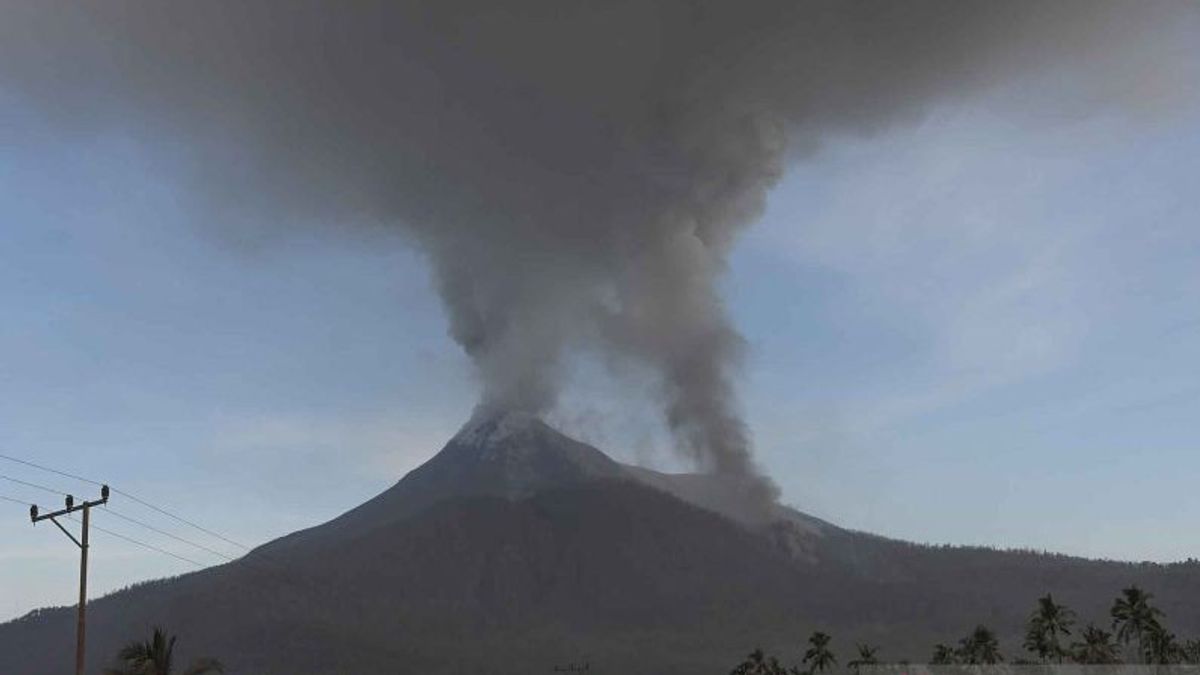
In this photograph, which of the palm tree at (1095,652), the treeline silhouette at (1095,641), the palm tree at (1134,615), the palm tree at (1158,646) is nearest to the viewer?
the palm tree at (1158,646)

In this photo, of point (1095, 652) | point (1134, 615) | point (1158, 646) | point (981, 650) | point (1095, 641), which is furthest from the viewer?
point (981, 650)

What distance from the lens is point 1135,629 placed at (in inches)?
5098

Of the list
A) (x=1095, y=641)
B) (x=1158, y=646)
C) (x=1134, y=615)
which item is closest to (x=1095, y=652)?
(x=1095, y=641)

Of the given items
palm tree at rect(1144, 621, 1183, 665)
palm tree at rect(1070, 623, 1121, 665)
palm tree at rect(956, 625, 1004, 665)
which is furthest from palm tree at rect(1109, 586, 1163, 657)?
palm tree at rect(956, 625, 1004, 665)

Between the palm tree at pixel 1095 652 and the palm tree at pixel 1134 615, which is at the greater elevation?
the palm tree at pixel 1134 615

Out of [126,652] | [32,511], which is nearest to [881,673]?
[126,652]

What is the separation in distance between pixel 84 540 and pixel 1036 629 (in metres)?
114

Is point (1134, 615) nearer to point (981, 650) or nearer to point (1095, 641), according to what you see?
point (1095, 641)

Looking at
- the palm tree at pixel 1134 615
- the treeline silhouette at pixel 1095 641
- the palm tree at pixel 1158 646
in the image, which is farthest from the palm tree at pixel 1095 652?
the palm tree at pixel 1158 646

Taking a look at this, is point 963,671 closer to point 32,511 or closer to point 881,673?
point 881,673

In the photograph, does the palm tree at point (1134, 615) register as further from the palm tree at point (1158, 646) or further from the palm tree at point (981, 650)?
the palm tree at point (981, 650)

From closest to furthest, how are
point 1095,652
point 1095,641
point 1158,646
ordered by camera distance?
point 1158,646 < point 1095,652 < point 1095,641

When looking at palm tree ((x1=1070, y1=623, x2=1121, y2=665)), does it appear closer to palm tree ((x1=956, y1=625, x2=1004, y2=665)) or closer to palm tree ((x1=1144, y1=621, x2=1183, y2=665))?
palm tree ((x1=1144, y1=621, x2=1183, y2=665))

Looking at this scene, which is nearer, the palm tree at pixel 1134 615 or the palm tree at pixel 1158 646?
the palm tree at pixel 1158 646
